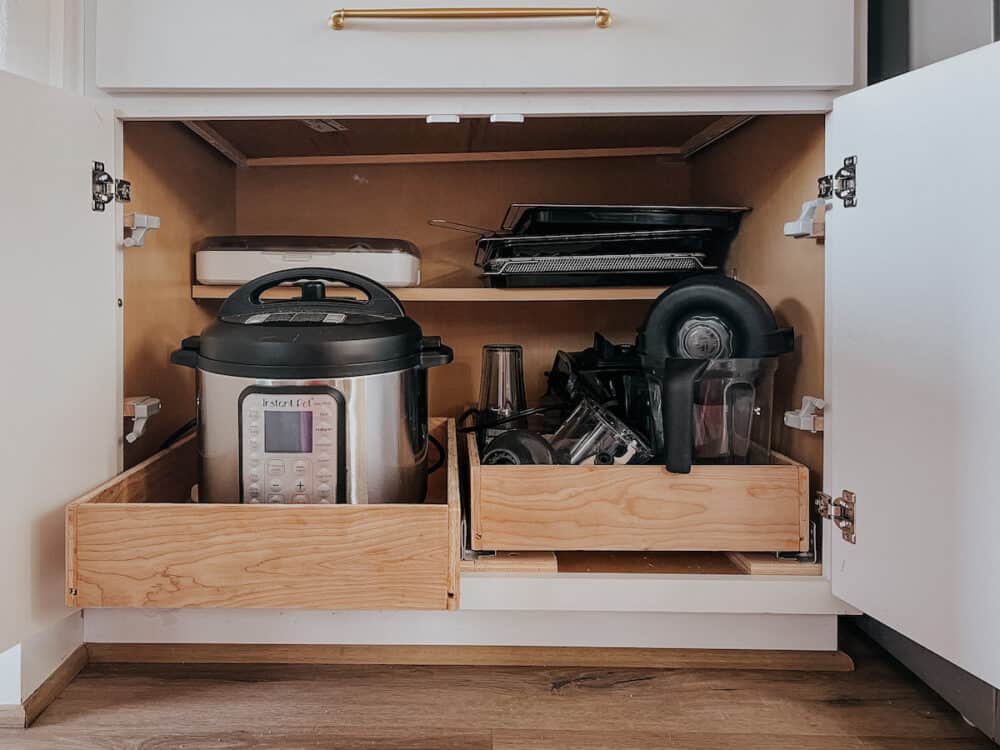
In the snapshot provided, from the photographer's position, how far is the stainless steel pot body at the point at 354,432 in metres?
0.76

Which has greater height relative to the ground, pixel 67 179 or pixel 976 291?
pixel 67 179

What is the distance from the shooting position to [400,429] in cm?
80

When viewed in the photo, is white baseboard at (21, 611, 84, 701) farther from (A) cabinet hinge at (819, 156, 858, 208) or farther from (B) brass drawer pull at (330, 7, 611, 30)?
(A) cabinet hinge at (819, 156, 858, 208)

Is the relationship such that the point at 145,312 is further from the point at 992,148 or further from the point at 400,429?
the point at 992,148

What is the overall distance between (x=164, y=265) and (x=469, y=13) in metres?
0.53

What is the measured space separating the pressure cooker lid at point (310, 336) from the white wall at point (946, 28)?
64 centimetres

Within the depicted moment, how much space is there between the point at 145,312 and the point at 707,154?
0.90 metres

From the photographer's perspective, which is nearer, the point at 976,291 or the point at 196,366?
A: the point at 976,291

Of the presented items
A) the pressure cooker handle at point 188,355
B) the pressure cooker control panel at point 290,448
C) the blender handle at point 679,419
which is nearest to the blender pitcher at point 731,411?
the blender handle at point 679,419

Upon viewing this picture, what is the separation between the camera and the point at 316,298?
0.86 meters

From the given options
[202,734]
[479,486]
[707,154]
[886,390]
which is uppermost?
[707,154]

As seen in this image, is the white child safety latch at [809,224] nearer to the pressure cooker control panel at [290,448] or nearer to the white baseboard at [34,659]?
the pressure cooker control panel at [290,448]

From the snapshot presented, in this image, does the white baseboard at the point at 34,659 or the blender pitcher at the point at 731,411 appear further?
the blender pitcher at the point at 731,411

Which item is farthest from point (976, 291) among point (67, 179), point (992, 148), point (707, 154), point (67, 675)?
point (67, 675)
